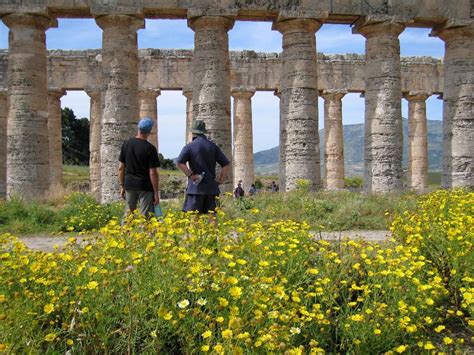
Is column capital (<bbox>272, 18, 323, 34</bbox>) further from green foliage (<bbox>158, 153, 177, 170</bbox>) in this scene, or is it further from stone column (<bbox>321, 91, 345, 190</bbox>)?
green foliage (<bbox>158, 153, 177, 170</bbox>)

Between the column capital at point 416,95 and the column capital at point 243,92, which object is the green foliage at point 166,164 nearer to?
the column capital at point 243,92

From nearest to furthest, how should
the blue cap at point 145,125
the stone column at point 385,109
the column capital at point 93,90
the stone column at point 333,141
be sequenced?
the blue cap at point 145,125 < the stone column at point 385,109 < the column capital at point 93,90 < the stone column at point 333,141

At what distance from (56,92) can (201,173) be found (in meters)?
20.0

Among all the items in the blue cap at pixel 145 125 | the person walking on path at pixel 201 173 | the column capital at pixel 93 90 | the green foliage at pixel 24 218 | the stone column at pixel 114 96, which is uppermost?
the column capital at pixel 93 90

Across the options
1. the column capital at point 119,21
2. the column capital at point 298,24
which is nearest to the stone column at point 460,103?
the column capital at point 298,24

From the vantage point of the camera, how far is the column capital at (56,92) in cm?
2445

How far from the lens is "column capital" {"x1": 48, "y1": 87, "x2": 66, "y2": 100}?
24447 millimetres

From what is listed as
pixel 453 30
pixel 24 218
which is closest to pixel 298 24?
pixel 453 30

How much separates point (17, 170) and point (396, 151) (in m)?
13.5

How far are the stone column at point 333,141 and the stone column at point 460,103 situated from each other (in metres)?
8.47

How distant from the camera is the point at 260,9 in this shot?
1580 cm

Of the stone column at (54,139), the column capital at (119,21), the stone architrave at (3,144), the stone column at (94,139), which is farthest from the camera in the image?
the stone column at (54,139)

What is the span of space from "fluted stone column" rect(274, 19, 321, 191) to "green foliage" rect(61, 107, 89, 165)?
41.7 m

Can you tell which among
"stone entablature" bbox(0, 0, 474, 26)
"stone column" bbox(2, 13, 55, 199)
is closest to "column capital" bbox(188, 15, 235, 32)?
"stone entablature" bbox(0, 0, 474, 26)
